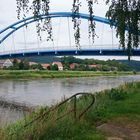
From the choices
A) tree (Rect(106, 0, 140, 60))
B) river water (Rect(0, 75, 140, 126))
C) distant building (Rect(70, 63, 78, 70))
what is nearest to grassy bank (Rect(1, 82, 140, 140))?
tree (Rect(106, 0, 140, 60))

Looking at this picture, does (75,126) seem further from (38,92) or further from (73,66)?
(73,66)

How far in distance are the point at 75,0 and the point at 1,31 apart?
245 feet

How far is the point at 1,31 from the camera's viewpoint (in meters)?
79.4

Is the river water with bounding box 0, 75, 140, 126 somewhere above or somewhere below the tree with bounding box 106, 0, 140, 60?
below

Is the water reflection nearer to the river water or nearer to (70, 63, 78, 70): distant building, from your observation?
the river water

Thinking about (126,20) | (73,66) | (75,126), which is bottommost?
(73,66)

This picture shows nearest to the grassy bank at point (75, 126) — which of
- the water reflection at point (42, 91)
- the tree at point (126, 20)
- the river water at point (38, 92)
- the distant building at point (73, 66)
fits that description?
the tree at point (126, 20)

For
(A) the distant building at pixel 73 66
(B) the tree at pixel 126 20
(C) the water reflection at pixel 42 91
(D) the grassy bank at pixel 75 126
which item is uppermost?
(B) the tree at pixel 126 20

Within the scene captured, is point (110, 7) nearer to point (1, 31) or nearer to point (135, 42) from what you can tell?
point (135, 42)

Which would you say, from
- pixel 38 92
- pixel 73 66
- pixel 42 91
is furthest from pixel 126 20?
pixel 73 66

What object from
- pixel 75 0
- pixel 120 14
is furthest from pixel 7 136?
pixel 120 14

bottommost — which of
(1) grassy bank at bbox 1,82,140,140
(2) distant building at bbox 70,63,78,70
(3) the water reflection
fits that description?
(2) distant building at bbox 70,63,78,70

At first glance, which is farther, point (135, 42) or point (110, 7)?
point (135, 42)

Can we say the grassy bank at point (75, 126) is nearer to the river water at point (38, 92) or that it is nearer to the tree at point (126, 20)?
the tree at point (126, 20)
